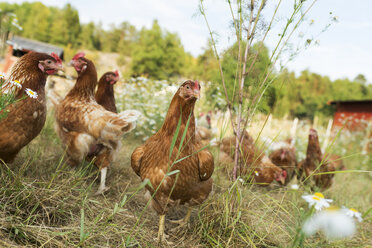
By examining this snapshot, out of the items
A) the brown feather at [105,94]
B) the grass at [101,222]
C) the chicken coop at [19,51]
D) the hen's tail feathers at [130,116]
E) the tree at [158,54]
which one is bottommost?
the grass at [101,222]

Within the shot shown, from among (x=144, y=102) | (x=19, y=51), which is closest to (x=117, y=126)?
(x=144, y=102)

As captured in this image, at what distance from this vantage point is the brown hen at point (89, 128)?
7.93 feet

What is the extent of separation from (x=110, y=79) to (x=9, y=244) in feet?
7.22

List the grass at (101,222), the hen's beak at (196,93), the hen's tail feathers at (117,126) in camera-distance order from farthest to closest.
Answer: the hen's tail feathers at (117,126) < the hen's beak at (196,93) < the grass at (101,222)

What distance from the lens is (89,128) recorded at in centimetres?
242

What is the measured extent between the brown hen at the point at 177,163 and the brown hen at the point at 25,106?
2.77ft

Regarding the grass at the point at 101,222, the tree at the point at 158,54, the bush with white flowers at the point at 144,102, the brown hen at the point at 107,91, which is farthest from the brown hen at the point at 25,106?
the tree at the point at 158,54

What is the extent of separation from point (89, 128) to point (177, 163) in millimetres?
1160

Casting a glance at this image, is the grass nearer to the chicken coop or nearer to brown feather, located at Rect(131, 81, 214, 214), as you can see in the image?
brown feather, located at Rect(131, 81, 214, 214)

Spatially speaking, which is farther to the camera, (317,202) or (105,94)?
(105,94)

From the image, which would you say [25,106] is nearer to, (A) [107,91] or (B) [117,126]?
(B) [117,126]

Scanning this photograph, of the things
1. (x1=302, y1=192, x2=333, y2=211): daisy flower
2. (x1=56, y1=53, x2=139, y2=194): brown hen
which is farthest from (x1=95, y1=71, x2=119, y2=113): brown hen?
(x1=302, y1=192, x2=333, y2=211): daisy flower

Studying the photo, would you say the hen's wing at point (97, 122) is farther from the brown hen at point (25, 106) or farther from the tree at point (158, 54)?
the tree at point (158, 54)

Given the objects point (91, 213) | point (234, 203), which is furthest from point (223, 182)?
point (91, 213)
